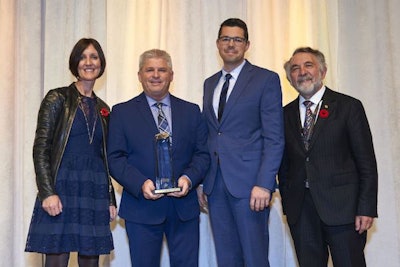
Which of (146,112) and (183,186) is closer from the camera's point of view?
(183,186)

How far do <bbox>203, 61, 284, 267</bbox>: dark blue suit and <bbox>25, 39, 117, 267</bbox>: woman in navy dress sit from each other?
59cm

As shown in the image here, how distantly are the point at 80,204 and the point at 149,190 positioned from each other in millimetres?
359

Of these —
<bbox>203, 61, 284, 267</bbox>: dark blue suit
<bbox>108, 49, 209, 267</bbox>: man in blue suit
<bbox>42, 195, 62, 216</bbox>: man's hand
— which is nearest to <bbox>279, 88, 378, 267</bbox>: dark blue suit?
<bbox>203, 61, 284, 267</bbox>: dark blue suit

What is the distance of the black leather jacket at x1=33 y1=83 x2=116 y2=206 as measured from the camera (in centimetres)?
231

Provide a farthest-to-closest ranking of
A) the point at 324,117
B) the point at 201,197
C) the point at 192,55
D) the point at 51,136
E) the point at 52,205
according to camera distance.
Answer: the point at 192,55, the point at 201,197, the point at 324,117, the point at 51,136, the point at 52,205

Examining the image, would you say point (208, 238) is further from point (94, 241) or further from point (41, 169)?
point (41, 169)

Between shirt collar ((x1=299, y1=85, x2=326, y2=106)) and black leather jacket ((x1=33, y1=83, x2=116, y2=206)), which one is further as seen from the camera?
shirt collar ((x1=299, y1=85, x2=326, y2=106))

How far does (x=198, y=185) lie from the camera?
261 centimetres

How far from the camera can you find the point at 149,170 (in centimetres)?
250

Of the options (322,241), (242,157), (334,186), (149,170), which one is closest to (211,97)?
(242,157)

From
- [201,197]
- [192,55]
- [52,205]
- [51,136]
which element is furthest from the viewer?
[192,55]

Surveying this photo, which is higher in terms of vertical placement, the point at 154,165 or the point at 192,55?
the point at 192,55

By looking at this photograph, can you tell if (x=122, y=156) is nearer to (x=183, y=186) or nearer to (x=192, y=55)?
(x=183, y=186)

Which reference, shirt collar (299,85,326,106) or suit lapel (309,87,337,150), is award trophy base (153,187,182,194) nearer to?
suit lapel (309,87,337,150)
